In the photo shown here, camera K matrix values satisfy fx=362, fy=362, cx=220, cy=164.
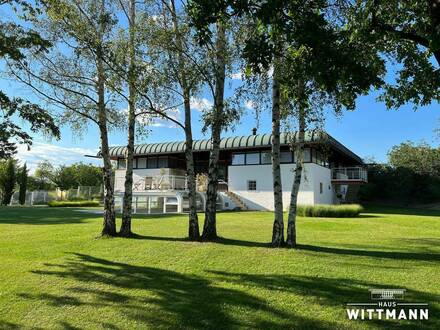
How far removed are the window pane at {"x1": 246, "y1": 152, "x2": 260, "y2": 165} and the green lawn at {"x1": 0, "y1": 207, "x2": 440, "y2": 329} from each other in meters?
16.6

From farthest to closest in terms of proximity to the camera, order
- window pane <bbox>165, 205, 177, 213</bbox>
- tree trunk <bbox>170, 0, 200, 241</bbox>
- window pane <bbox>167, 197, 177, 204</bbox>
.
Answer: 1. window pane <bbox>167, 197, 177, 204</bbox>
2. window pane <bbox>165, 205, 177, 213</bbox>
3. tree trunk <bbox>170, 0, 200, 241</bbox>

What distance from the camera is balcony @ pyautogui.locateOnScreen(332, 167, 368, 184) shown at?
28.2m

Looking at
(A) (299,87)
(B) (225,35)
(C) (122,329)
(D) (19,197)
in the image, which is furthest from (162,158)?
(C) (122,329)

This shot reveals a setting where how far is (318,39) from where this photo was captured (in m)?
4.57

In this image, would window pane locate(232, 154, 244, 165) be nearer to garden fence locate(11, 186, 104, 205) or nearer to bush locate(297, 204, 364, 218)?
bush locate(297, 204, 364, 218)

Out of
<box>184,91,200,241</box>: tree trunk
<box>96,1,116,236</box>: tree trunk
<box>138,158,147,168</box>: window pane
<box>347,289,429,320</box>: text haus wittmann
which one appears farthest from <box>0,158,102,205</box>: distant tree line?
<box>347,289,429,320</box>: text haus wittmann

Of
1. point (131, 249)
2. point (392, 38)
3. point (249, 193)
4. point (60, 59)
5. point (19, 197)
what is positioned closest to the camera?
point (392, 38)

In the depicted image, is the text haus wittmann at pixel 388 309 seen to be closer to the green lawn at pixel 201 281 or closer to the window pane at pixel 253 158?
the green lawn at pixel 201 281

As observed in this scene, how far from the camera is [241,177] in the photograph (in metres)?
26.6

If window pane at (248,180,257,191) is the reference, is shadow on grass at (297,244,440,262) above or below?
below

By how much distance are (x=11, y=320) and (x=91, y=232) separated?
658cm

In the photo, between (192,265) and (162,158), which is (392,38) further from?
(162,158)

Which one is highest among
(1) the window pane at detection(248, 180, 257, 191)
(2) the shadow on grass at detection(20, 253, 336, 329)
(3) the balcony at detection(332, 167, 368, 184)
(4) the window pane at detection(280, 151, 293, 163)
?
(4) the window pane at detection(280, 151, 293, 163)

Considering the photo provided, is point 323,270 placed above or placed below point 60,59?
below
